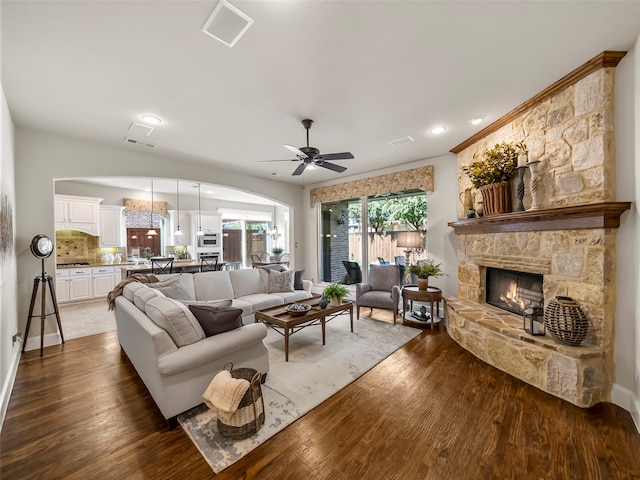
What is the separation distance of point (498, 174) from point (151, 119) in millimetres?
4267

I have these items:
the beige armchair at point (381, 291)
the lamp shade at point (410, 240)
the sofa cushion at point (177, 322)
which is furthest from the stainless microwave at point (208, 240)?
Answer: the sofa cushion at point (177, 322)

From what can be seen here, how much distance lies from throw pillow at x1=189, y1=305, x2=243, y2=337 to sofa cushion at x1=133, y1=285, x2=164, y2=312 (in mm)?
505

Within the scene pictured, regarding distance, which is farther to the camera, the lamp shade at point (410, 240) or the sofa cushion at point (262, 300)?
the lamp shade at point (410, 240)

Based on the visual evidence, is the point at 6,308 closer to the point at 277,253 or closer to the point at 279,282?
the point at 279,282

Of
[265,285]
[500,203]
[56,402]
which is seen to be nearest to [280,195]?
[265,285]

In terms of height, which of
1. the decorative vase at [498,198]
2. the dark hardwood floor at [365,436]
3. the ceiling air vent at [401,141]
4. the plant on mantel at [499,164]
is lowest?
the dark hardwood floor at [365,436]

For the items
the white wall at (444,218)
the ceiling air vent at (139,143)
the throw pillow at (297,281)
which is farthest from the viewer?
the throw pillow at (297,281)

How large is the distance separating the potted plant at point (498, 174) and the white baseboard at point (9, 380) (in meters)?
5.12

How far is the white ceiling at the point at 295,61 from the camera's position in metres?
1.74

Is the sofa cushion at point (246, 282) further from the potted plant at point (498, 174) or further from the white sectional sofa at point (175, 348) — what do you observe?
the potted plant at point (498, 174)

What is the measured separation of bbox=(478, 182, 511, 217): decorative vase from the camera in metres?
3.21

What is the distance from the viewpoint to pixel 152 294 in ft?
8.47

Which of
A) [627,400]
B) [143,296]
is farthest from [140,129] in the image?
[627,400]

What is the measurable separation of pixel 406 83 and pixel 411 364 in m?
2.94
